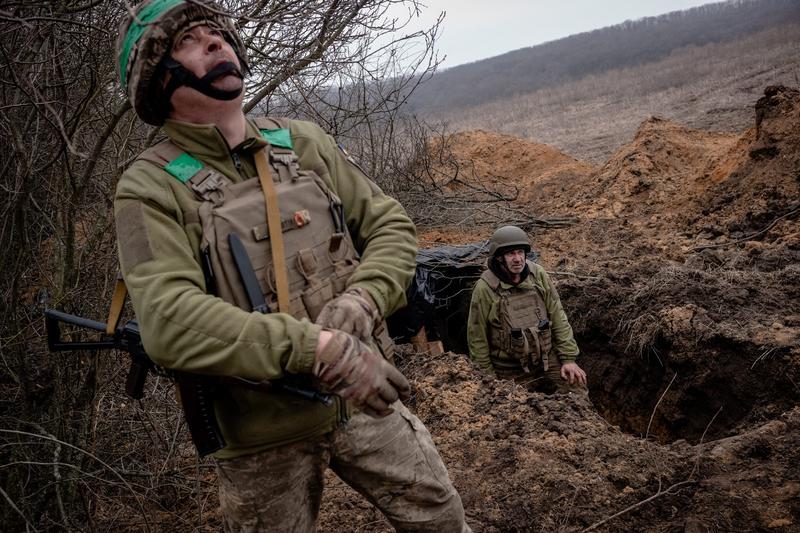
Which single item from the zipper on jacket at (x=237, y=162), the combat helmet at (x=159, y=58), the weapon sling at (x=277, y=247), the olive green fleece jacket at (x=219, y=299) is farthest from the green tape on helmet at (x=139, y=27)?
the weapon sling at (x=277, y=247)

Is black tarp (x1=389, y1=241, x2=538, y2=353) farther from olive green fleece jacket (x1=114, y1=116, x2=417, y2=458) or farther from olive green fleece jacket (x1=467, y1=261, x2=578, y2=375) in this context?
olive green fleece jacket (x1=114, y1=116, x2=417, y2=458)

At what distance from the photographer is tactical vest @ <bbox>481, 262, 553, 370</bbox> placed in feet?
17.4

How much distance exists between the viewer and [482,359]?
559cm

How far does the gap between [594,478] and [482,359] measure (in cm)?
258

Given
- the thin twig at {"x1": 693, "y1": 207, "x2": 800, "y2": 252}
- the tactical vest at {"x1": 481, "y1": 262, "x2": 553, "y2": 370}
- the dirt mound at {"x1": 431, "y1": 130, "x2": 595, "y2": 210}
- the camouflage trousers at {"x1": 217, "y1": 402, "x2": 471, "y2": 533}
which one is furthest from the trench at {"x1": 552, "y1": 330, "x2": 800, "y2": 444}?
the dirt mound at {"x1": 431, "y1": 130, "x2": 595, "y2": 210}

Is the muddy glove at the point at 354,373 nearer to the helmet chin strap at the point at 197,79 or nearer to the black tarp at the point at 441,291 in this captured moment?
the helmet chin strap at the point at 197,79

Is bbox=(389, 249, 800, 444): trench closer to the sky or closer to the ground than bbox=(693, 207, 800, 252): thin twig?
closer to the ground

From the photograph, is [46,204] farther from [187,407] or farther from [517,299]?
[517,299]

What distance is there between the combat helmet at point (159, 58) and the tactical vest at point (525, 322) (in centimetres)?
397

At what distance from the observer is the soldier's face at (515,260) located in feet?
17.2

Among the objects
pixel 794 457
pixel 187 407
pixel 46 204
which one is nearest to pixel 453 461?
pixel 794 457

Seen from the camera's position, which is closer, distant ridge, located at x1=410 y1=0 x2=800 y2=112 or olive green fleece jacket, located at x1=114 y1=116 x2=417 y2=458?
olive green fleece jacket, located at x1=114 y1=116 x2=417 y2=458

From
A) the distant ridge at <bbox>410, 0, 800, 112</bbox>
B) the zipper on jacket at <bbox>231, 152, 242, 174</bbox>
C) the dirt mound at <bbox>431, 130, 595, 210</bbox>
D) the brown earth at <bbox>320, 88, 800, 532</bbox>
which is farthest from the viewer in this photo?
the distant ridge at <bbox>410, 0, 800, 112</bbox>

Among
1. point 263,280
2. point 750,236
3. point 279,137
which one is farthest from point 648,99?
point 263,280
